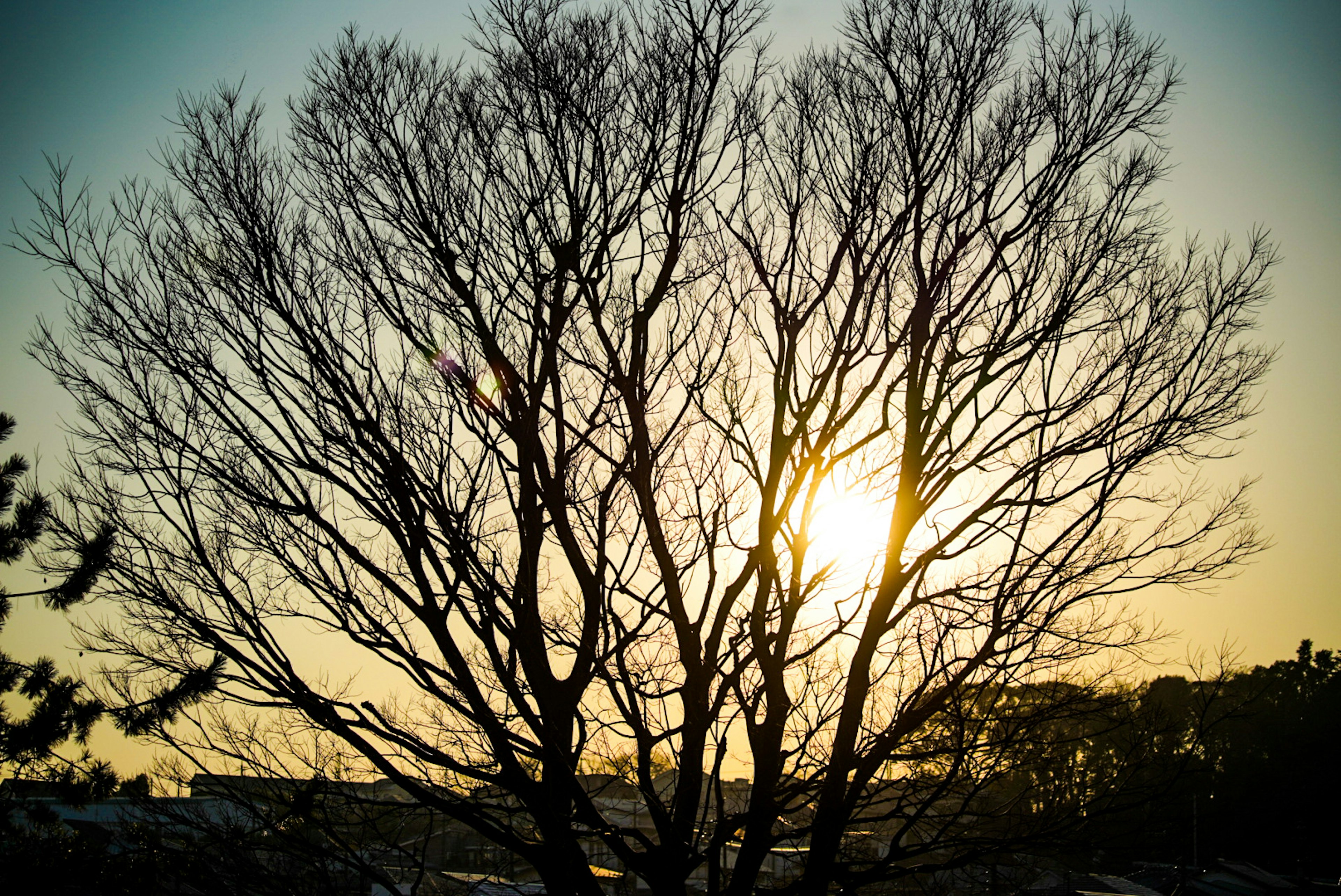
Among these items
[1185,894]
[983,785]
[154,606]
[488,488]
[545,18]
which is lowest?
[1185,894]

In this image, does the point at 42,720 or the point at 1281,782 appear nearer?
the point at 42,720

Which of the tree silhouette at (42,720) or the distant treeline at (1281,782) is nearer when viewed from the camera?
the tree silhouette at (42,720)

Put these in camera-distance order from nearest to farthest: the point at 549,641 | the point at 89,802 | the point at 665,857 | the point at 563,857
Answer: the point at 563,857, the point at 665,857, the point at 549,641, the point at 89,802

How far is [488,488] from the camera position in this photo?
15.5 ft

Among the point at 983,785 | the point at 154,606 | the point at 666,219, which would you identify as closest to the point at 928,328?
the point at 666,219

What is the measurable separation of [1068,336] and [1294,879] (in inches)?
1159

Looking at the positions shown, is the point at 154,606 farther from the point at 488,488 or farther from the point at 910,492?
the point at 910,492

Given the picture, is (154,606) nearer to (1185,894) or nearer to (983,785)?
(983,785)

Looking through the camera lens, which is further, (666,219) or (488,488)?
→ (666,219)

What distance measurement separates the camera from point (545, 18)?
5.29 m

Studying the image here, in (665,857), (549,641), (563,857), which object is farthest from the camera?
(549,641)

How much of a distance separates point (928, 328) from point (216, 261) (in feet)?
13.6

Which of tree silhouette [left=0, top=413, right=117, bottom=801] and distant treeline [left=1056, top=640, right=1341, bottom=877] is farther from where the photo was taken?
distant treeline [left=1056, top=640, right=1341, bottom=877]

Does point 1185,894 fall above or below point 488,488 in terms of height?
below
